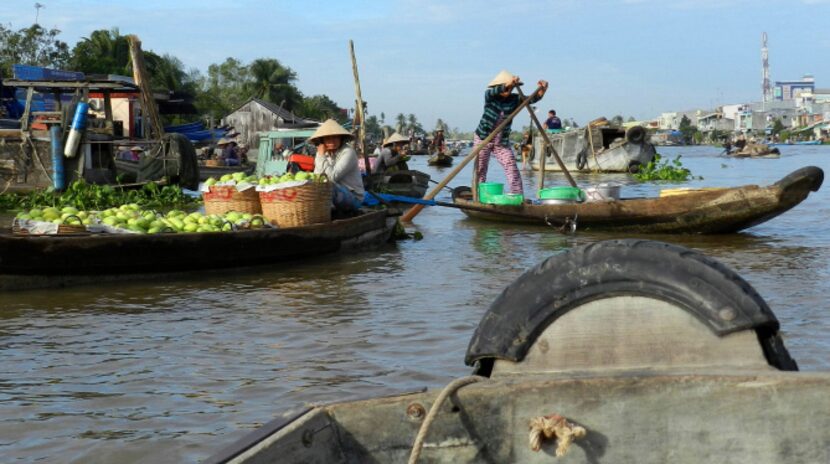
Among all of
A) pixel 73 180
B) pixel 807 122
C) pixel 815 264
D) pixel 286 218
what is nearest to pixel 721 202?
pixel 815 264

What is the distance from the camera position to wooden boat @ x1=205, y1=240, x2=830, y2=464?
5.54ft

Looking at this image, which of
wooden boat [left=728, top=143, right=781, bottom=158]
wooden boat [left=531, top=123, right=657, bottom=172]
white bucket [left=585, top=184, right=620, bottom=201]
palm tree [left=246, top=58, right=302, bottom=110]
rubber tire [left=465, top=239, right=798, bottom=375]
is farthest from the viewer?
palm tree [left=246, top=58, right=302, bottom=110]

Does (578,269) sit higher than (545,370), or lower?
higher

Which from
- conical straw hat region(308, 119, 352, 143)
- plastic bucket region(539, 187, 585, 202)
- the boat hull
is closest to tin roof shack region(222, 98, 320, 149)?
plastic bucket region(539, 187, 585, 202)

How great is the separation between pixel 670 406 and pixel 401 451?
50 centimetres

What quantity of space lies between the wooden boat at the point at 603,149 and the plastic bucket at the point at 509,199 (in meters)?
15.4

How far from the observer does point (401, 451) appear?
1.79 metres

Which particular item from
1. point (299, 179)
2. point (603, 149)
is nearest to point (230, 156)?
point (603, 149)

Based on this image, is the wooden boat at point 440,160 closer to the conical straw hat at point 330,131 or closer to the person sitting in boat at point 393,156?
the person sitting in boat at point 393,156

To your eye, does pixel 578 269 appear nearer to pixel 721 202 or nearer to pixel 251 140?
pixel 721 202

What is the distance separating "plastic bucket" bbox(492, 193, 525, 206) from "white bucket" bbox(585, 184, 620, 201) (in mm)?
750

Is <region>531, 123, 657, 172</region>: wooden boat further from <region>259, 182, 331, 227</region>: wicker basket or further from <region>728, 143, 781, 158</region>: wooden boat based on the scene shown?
<region>259, 182, 331, 227</region>: wicker basket

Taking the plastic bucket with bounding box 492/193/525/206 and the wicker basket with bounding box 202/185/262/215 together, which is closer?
the wicker basket with bounding box 202/185/262/215

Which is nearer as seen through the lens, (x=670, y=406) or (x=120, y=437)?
(x=670, y=406)
